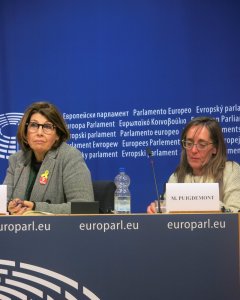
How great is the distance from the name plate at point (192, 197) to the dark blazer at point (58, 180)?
0.93 m

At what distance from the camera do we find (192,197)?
83.0 inches

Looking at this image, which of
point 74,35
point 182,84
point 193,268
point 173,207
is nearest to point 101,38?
point 74,35

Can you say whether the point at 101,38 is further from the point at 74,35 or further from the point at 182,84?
the point at 182,84

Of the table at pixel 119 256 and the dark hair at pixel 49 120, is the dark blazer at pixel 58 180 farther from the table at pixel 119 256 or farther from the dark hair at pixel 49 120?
the table at pixel 119 256

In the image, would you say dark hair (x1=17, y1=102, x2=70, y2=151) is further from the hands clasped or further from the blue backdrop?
the blue backdrop

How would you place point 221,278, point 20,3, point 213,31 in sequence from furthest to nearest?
point 20,3 < point 213,31 < point 221,278

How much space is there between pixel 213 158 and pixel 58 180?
92 cm

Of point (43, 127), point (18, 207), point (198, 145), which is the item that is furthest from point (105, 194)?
point (18, 207)

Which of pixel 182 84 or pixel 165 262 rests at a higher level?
pixel 182 84

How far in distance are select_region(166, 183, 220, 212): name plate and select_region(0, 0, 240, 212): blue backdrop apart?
2023 millimetres

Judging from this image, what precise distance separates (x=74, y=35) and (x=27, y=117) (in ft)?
4.55

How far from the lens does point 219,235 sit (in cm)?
193

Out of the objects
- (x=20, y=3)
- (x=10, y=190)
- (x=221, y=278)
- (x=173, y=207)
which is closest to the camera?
(x=221, y=278)

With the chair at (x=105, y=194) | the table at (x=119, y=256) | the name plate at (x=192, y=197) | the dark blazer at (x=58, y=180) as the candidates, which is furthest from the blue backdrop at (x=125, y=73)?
the table at (x=119, y=256)
